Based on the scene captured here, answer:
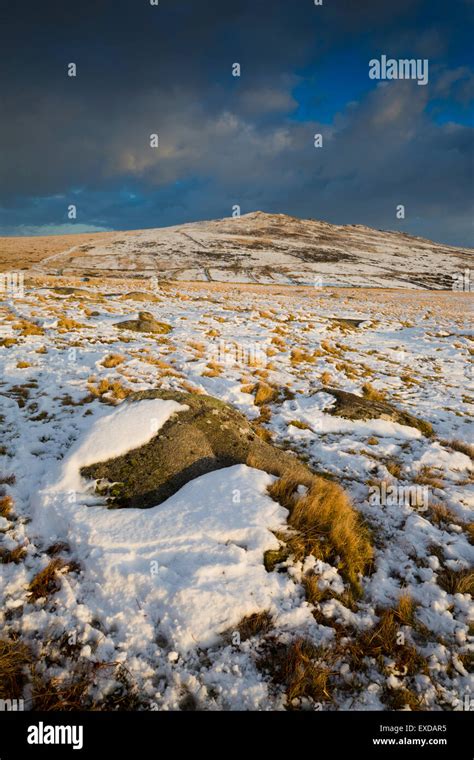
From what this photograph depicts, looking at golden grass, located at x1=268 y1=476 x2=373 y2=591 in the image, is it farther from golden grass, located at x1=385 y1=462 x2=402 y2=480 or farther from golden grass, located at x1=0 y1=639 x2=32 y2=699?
golden grass, located at x1=0 y1=639 x2=32 y2=699

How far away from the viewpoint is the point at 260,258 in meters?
88.6

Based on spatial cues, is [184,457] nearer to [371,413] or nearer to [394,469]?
[394,469]

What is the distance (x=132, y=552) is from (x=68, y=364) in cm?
729

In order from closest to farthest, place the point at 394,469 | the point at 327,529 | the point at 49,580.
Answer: the point at 49,580, the point at 327,529, the point at 394,469

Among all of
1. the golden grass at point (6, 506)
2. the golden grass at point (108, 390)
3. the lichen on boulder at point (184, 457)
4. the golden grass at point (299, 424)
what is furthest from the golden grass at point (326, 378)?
the golden grass at point (6, 506)

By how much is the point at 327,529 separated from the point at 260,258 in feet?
298

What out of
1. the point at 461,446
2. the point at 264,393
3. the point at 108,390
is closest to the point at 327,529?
the point at 461,446

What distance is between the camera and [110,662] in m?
2.93

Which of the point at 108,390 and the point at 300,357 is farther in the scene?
the point at 300,357

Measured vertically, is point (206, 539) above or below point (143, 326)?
below

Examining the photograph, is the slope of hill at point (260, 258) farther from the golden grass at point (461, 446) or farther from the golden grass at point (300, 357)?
the golden grass at point (461, 446)

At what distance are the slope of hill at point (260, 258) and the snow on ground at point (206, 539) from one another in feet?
183

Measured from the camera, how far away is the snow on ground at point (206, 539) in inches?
119
